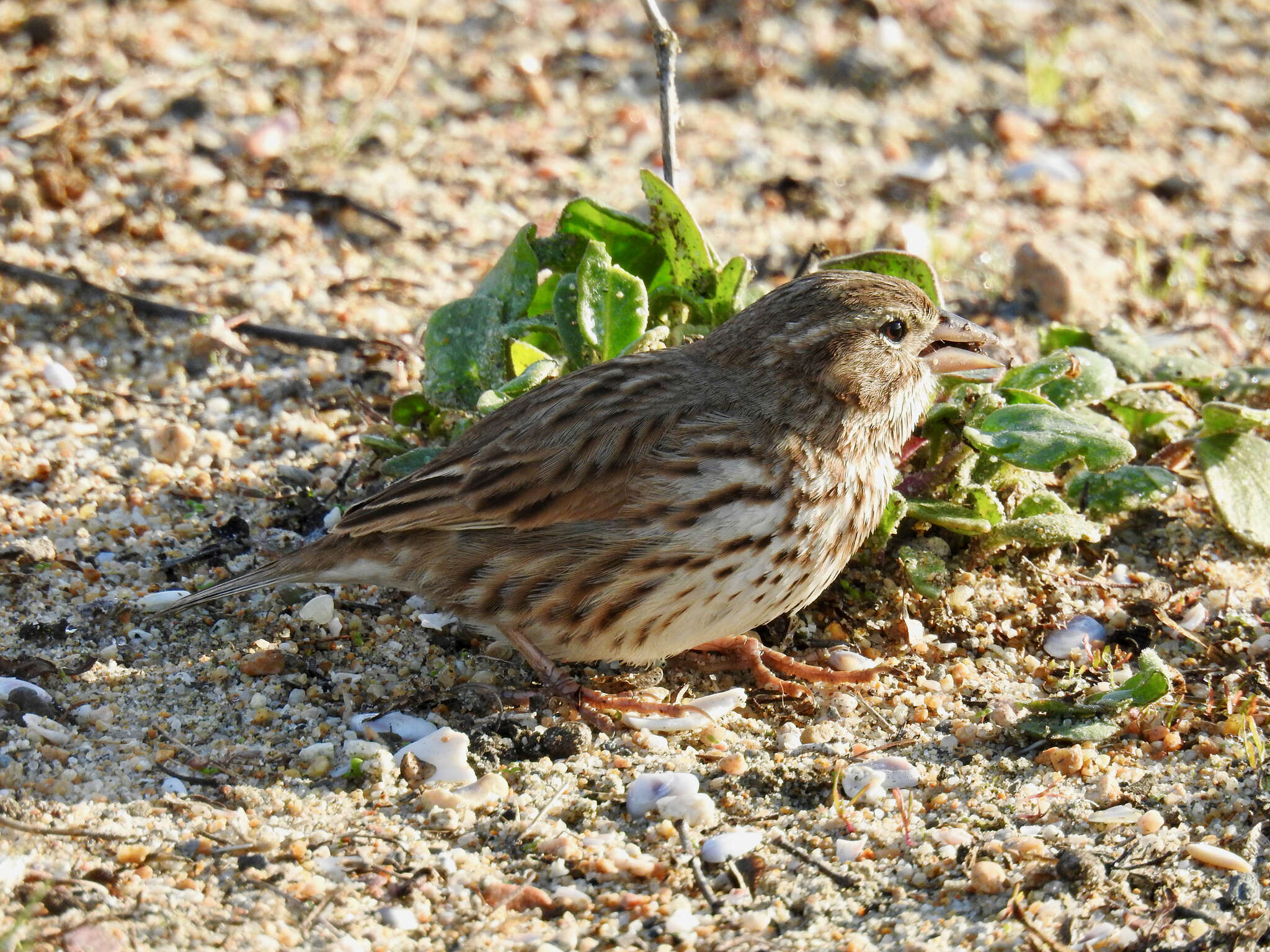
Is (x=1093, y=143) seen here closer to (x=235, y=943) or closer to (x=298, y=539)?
(x=298, y=539)

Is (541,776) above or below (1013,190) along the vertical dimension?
below

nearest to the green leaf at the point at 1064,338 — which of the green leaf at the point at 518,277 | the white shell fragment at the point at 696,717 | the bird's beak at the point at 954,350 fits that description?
the bird's beak at the point at 954,350

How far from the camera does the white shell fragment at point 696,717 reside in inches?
176

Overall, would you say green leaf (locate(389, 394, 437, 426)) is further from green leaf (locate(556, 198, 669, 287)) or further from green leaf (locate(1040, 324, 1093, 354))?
green leaf (locate(1040, 324, 1093, 354))

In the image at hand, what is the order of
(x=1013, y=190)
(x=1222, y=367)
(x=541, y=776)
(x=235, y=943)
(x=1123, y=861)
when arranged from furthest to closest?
(x=1013, y=190) < (x=1222, y=367) < (x=541, y=776) < (x=1123, y=861) < (x=235, y=943)

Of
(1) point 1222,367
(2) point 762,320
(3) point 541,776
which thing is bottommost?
(3) point 541,776

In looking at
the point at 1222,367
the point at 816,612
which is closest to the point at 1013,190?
the point at 1222,367

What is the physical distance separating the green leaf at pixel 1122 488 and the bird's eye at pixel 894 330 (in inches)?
37.5

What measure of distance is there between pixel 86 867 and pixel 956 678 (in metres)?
2.61

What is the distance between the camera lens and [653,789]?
412 cm

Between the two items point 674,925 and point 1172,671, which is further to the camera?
point 1172,671

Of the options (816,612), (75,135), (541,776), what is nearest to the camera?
(541,776)

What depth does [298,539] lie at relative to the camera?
209 inches

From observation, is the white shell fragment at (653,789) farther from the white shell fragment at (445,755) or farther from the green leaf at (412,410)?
the green leaf at (412,410)
